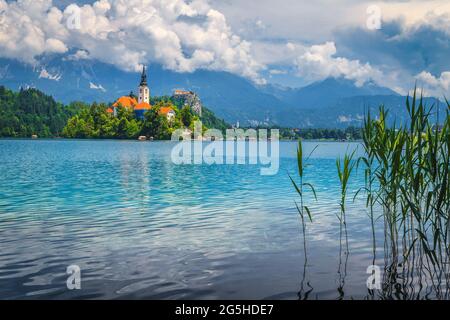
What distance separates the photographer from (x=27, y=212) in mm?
21891

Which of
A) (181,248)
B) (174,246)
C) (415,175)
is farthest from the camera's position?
(174,246)

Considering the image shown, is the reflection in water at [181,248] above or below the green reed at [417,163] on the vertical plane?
below

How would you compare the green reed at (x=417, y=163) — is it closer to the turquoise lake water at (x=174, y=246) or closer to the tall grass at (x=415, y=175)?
the tall grass at (x=415, y=175)

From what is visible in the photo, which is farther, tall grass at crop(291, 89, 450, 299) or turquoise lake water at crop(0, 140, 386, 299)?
turquoise lake water at crop(0, 140, 386, 299)

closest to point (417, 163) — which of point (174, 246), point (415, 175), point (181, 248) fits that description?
point (415, 175)

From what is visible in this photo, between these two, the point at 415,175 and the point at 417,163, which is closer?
the point at 415,175

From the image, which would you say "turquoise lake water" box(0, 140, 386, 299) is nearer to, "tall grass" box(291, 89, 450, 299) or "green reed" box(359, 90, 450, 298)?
"tall grass" box(291, 89, 450, 299)

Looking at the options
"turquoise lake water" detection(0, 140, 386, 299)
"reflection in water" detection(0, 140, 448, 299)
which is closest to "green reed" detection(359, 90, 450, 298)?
"reflection in water" detection(0, 140, 448, 299)

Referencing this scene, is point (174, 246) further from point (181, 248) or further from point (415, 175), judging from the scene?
point (415, 175)

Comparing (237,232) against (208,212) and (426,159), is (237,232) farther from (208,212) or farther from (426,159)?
(426,159)

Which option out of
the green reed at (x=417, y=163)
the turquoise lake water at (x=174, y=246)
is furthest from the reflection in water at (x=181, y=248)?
the green reed at (x=417, y=163)

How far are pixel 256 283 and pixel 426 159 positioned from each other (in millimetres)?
4703

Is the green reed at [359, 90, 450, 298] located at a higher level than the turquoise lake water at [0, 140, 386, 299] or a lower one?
higher
